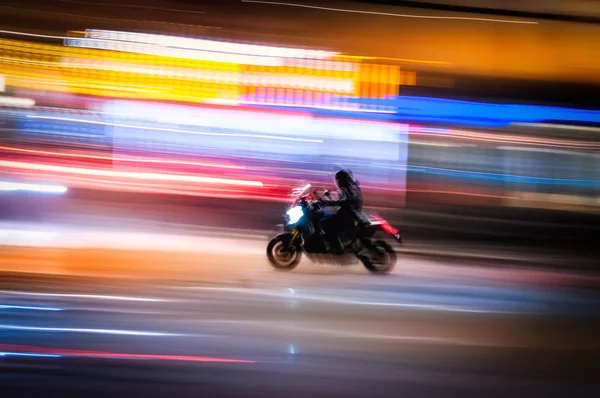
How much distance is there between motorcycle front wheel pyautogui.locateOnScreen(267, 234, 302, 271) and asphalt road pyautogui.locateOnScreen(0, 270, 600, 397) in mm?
546

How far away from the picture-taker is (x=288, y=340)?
465cm

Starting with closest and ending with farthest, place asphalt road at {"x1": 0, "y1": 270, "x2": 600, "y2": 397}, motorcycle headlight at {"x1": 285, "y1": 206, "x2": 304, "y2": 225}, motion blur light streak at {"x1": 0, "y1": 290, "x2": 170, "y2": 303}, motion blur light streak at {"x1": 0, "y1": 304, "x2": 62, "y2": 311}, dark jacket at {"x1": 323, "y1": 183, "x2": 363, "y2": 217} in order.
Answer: asphalt road at {"x1": 0, "y1": 270, "x2": 600, "y2": 397}, motion blur light streak at {"x1": 0, "y1": 304, "x2": 62, "y2": 311}, motion blur light streak at {"x1": 0, "y1": 290, "x2": 170, "y2": 303}, motorcycle headlight at {"x1": 285, "y1": 206, "x2": 304, "y2": 225}, dark jacket at {"x1": 323, "y1": 183, "x2": 363, "y2": 217}

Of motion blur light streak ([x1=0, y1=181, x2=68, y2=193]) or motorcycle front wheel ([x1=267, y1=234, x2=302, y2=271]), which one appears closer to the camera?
motorcycle front wheel ([x1=267, y1=234, x2=302, y2=271])

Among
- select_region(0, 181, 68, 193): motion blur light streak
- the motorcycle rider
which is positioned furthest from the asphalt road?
select_region(0, 181, 68, 193): motion blur light streak

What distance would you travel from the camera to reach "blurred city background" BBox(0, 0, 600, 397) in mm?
7020

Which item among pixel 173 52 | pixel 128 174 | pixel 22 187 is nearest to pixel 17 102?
pixel 22 187

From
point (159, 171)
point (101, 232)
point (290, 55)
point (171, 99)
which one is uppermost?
point (290, 55)

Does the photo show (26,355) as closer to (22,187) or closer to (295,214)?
(295,214)

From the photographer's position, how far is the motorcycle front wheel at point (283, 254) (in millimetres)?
7457

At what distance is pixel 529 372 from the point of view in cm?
402

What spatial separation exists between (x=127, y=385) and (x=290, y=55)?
7.93 meters

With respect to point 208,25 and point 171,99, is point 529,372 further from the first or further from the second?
point 171,99

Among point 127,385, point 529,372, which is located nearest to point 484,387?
point 529,372

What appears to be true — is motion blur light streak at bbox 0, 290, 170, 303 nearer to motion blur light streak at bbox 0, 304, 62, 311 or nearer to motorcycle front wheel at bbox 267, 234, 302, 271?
motion blur light streak at bbox 0, 304, 62, 311
